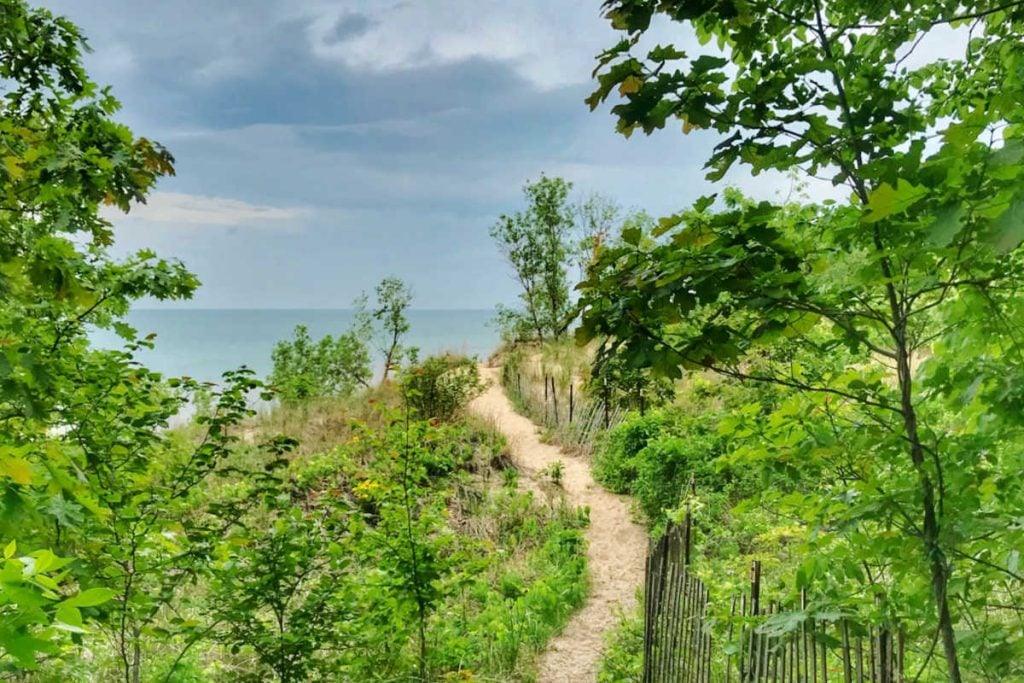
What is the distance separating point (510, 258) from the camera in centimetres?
1986

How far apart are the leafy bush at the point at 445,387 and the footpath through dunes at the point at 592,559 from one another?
0.54m

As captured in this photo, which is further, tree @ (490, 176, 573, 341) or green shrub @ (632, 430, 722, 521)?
tree @ (490, 176, 573, 341)

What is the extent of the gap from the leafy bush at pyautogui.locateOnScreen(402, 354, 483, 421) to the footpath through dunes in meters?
0.54

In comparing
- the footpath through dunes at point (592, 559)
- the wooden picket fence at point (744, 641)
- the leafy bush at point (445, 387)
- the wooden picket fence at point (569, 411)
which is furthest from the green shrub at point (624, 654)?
the leafy bush at point (445, 387)

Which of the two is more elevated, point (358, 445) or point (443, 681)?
Result: point (358, 445)

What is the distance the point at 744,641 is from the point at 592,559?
4.65 meters

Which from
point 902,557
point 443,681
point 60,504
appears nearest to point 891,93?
point 902,557

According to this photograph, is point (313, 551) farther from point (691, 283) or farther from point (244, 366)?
point (691, 283)

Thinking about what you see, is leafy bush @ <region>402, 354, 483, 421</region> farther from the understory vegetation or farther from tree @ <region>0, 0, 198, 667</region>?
tree @ <region>0, 0, 198, 667</region>

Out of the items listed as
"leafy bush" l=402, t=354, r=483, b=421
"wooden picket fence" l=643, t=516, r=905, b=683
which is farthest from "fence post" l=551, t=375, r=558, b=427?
"wooden picket fence" l=643, t=516, r=905, b=683

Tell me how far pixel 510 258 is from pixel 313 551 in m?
17.0

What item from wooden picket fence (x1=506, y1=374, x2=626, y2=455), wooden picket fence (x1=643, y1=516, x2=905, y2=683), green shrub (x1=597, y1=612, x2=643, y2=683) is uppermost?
wooden picket fence (x1=506, y1=374, x2=626, y2=455)

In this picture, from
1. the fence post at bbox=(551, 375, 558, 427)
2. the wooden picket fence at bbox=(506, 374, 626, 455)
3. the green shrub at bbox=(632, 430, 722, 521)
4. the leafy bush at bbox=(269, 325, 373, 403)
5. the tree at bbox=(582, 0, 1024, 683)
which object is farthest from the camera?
the leafy bush at bbox=(269, 325, 373, 403)

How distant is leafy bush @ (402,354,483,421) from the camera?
37.9 ft
